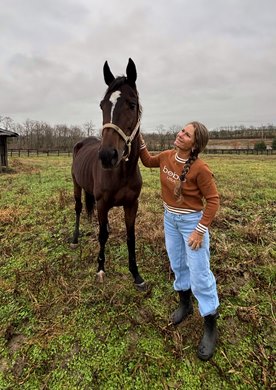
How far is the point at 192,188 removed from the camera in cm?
218

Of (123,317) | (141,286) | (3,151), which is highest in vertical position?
(3,151)

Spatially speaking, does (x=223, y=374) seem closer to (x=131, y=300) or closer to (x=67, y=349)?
(x=131, y=300)

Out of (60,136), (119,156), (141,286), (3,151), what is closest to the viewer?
(119,156)

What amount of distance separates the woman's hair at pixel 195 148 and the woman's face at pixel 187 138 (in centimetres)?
3

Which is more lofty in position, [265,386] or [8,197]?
[8,197]

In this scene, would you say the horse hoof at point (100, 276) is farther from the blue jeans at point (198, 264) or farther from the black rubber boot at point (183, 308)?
the blue jeans at point (198, 264)

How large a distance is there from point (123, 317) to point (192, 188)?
1.58 m

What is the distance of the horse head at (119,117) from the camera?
229 cm

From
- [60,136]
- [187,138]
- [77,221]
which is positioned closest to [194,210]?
[187,138]

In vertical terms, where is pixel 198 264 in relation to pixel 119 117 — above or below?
below

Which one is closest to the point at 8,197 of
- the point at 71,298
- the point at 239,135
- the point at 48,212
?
the point at 48,212

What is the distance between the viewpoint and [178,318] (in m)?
2.59

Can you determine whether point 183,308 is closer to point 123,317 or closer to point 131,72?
point 123,317

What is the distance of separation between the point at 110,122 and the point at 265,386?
254 centimetres
